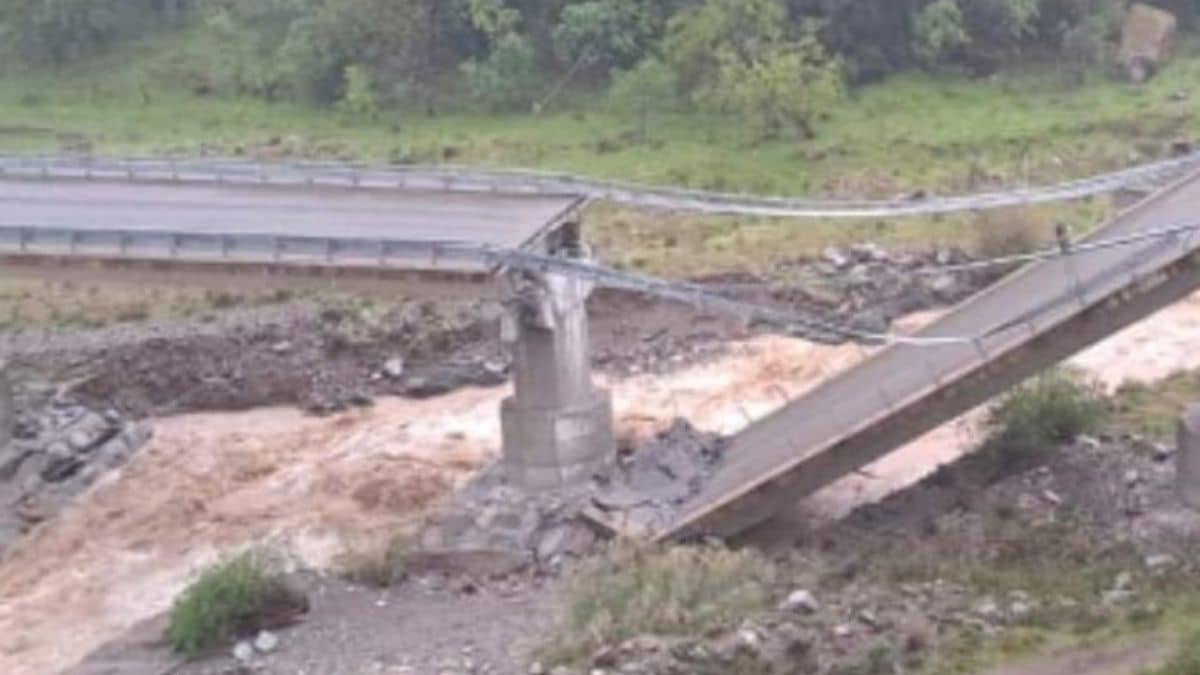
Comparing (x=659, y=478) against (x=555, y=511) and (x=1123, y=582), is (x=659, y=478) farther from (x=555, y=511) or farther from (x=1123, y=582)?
(x=1123, y=582)

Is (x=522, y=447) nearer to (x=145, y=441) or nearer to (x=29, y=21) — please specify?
(x=145, y=441)

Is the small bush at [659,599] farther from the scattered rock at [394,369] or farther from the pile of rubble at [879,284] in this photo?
the pile of rubble at [879,284]

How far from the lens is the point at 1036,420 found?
47.4 meters

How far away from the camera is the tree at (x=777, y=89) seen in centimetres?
7394

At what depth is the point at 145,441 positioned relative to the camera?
56938 mm

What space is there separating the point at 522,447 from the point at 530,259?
4258 mm

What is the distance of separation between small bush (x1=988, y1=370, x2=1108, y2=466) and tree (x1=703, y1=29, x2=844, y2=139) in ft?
88.9

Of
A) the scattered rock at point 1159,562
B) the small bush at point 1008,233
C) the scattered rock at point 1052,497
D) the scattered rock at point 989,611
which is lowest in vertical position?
the scattered rock at point 989,611

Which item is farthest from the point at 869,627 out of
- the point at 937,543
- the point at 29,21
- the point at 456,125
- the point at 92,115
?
the point at 29,21

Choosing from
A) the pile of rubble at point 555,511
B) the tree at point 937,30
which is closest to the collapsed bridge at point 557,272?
the pile of rubble at point 555,511

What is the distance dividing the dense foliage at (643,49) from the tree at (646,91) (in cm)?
6

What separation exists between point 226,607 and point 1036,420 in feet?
52.2

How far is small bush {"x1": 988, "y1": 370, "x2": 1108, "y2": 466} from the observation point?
47.3 m

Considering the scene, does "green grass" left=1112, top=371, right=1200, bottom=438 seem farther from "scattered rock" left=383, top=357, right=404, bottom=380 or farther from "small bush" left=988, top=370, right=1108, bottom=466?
"scattered rock" left=383, top=357, right=404, bottom=380
